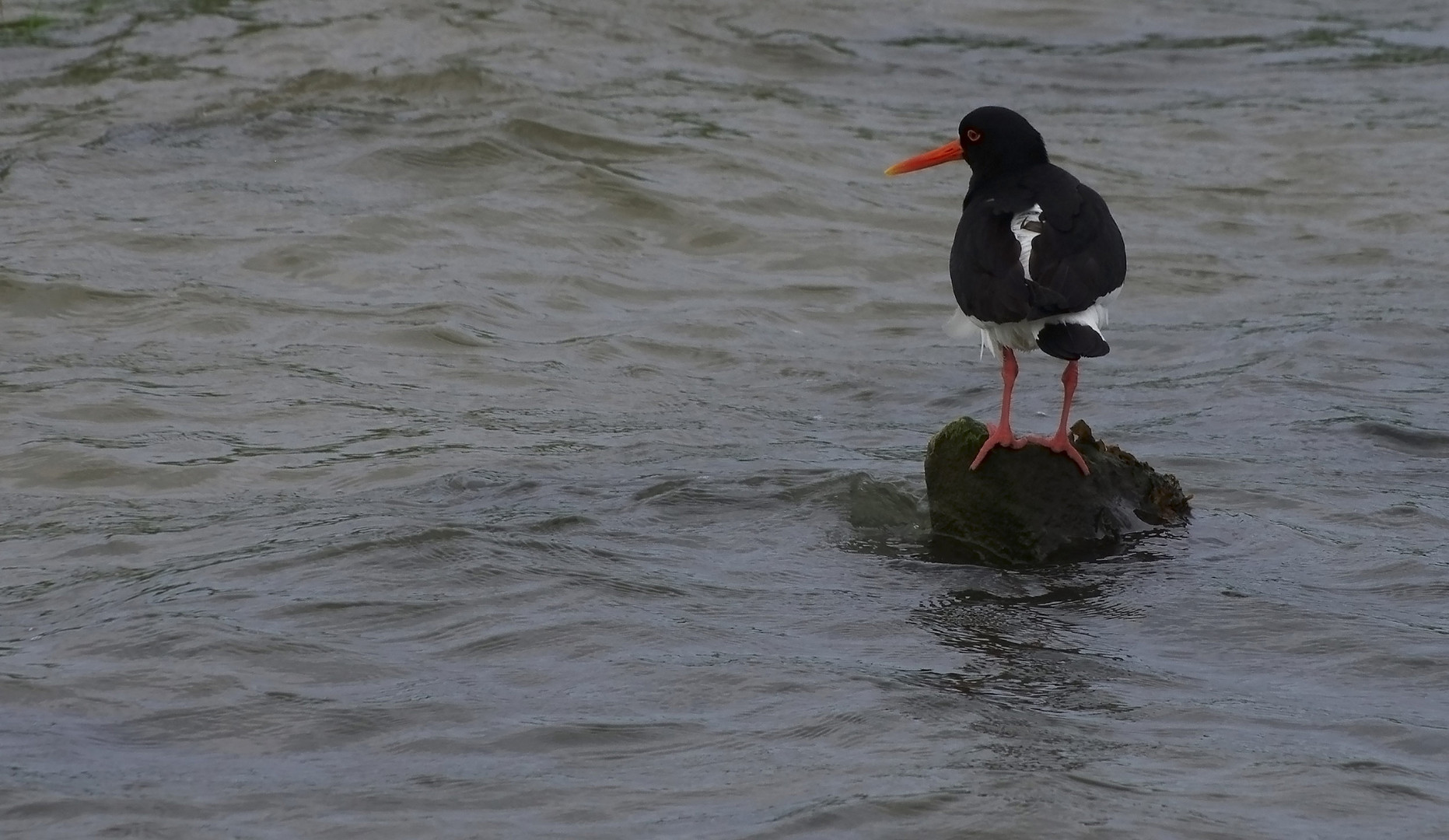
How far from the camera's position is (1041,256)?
5688mm

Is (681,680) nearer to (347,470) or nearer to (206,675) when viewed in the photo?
(206,675)

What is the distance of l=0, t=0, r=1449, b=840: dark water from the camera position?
4391mm

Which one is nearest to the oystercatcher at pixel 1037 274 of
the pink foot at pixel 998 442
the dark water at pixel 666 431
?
the pink foot at pixel 998 442

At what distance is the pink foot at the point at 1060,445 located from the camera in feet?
19.0

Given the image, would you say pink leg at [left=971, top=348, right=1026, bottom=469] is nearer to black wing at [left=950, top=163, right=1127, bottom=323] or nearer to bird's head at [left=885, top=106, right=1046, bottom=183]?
black wing at [left=950, top=163, right=1127, bottom=323]

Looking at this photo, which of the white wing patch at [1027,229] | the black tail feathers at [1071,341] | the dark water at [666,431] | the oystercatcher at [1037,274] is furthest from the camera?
the white wing patch at [1027,229]

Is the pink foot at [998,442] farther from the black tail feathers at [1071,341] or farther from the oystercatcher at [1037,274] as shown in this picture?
the black tail feathers at [1071,341]

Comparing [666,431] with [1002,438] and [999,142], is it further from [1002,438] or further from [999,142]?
[1002,438]

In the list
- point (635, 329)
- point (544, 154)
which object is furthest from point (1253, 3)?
point (635, 329)

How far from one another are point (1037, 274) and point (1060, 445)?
578mm

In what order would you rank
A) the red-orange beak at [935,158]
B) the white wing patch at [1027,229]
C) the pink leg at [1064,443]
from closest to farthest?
the white wing patch at [1027,229]
the pink leg at [1064,443]
the red-orange beak at [935,158]

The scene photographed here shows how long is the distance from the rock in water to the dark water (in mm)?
141

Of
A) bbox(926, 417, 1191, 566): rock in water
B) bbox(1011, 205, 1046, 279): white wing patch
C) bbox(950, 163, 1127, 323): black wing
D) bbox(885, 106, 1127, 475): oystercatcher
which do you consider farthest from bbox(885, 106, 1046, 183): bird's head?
bbox(926, 417, 1191, 566): rock in water

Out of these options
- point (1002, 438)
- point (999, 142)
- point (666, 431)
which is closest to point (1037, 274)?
point (1002, 438)
